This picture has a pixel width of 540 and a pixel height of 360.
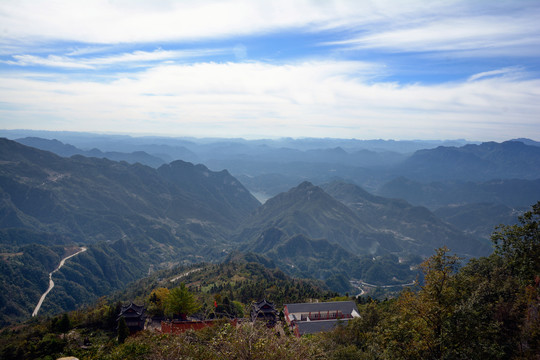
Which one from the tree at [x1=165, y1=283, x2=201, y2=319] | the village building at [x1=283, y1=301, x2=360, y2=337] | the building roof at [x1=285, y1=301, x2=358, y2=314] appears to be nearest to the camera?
the tree at [x1=165, y1=283, x2=201, y2=319]

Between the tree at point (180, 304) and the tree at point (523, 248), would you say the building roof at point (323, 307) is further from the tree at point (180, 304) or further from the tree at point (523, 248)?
the tree at point (523, 248)

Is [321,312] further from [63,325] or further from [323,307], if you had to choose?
[63,325]

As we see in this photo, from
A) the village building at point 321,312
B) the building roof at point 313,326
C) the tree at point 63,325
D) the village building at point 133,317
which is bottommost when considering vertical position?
the village building at point 321,312

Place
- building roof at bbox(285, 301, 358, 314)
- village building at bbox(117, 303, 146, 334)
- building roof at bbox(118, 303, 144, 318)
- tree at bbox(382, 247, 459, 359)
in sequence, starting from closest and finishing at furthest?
1. tree at bbox(382, 247, 459, 359)
2. village building at bbox(117, 303, 146, 334)
3. building roof at bbox(118, 303, 144, 318)
4. building roof at bbox(285, 301, 358, 314)

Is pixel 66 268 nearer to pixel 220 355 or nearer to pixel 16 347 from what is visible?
pixel 16 347

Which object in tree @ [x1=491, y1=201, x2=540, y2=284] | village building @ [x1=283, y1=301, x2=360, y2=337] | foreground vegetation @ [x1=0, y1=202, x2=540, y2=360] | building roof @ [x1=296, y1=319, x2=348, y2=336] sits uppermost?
tree @ [x1=491, y1=201, x2=540, y2=284]

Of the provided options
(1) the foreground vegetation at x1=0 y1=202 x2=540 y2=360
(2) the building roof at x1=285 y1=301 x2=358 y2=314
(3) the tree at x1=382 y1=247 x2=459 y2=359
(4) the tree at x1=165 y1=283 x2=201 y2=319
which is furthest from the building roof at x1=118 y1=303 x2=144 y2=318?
(3) the tree at x1=382 y1=247 x2=459 y2=359

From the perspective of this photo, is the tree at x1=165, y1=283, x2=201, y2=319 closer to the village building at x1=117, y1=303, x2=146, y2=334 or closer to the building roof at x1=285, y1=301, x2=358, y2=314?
the village building at x1=117, y1=303, x2=146, y2=334

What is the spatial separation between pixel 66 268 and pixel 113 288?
28.1 meters

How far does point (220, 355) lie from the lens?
17.4 meters

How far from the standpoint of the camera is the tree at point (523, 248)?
87.0 ft

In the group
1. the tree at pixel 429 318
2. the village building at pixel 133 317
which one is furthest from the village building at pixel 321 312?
the tree at pixel 429 318

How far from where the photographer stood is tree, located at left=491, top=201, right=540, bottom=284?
87.0 ft

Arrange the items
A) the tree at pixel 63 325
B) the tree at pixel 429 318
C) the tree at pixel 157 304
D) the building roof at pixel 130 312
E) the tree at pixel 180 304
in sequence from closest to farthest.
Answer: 1. the tree at pixel 429 318
2. the tree at pixel 63 325
3. the building roof at pixel 130 312
4. the tree at pixel 180 304
5. the tree at pixel 157 304
